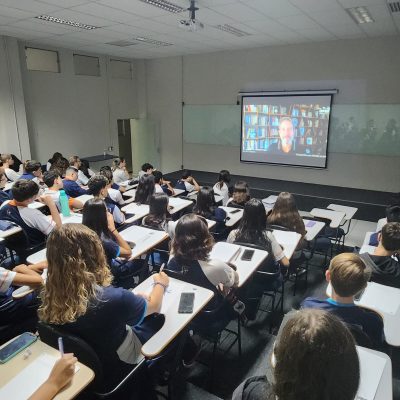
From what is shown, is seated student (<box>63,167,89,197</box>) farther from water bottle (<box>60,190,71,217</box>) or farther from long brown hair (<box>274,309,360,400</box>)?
long brown hair (<box>274,309,360,400</box>)

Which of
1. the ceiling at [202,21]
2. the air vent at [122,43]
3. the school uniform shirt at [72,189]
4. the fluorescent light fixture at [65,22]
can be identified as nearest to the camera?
the ceiling at [202,21]

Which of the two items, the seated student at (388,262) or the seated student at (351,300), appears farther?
the seated student at (388,262)

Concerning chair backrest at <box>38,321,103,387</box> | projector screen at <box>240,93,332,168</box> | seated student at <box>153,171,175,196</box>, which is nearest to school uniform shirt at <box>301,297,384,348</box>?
chair backrest at <box>38,321,103,387</box>

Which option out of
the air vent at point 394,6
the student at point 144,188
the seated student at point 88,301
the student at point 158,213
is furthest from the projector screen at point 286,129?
the seated student at point 88,301

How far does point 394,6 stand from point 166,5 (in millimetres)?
2971

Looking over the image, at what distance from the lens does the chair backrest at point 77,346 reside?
4.80 feet

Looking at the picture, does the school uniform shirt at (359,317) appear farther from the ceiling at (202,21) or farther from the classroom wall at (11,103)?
the classroom wall at (11,103)

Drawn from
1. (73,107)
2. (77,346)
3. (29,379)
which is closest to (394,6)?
(77,346)

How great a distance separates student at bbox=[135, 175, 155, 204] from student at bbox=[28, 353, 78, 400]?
3.17 metres

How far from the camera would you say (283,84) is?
23.9 ft

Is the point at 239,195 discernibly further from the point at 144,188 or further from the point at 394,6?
the point at 394,6

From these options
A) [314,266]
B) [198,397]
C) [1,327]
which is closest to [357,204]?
[314,266]

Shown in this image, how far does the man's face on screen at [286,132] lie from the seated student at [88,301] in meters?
6.48

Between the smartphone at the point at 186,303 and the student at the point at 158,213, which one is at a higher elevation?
the student at the point at 158,213
